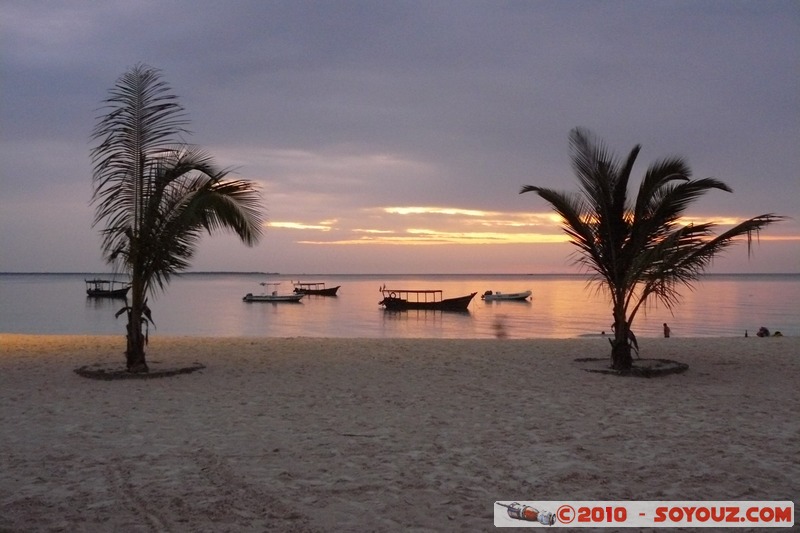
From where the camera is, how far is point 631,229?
35.5ft

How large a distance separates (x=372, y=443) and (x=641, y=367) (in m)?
6.69

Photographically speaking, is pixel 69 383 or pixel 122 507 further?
pixel 69 383

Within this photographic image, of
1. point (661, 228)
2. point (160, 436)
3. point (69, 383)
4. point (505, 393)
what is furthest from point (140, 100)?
point (661, 228)

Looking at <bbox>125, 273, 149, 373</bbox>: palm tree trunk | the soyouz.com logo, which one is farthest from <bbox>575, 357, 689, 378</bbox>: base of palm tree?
<bbox>125, 273, 149, 373</bbox>: palm tree trunk

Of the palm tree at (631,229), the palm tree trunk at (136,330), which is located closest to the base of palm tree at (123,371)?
the palm tree trunk at (136,330)

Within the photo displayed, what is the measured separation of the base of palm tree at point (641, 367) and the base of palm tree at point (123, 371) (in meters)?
7.10

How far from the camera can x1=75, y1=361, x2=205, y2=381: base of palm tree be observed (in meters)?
10.1

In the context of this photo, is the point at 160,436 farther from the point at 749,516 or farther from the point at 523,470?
the point at 749,516

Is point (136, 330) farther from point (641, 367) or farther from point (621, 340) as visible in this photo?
point (641, 367)

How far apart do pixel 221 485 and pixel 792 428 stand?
19.0 ft

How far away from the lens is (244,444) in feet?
19.7

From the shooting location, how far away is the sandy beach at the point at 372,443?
431 cm

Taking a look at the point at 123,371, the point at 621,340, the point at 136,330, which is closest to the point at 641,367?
the point at 621,340

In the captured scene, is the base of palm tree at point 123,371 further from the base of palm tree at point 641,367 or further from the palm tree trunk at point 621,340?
the palm tree trunk at point 621,340
